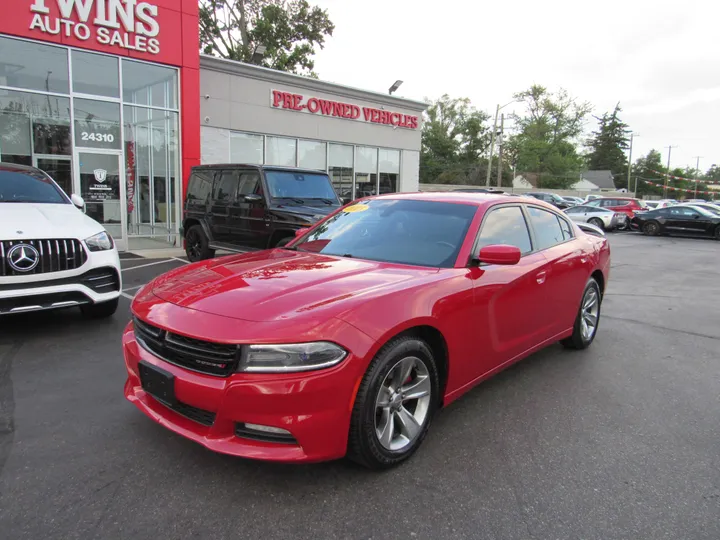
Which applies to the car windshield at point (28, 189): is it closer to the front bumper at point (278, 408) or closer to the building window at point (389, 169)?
the front bumper at point (278, 408)

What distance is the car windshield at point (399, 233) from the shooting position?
352 cm

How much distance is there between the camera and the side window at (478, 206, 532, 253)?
12.1 feet

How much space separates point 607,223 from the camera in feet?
77.3

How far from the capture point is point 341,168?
18.3m

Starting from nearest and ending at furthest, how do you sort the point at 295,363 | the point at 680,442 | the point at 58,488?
the point at 295,363 < the point at 58,488 < the point at 680,442

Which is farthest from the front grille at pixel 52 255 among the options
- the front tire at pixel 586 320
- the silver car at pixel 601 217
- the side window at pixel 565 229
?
the silver car at pixel 601 217

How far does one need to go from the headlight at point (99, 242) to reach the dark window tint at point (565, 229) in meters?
4.63

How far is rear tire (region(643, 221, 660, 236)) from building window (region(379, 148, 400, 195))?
11.4m

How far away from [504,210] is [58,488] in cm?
343

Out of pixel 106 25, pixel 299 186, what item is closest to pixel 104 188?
pixel 106 25

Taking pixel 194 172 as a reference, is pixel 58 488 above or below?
below

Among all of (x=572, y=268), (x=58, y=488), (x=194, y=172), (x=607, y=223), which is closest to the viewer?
(x=58, y=488)

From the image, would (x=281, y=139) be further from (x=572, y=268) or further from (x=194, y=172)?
(x=572, y=268)

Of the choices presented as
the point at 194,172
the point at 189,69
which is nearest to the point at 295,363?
the point at 194,172
